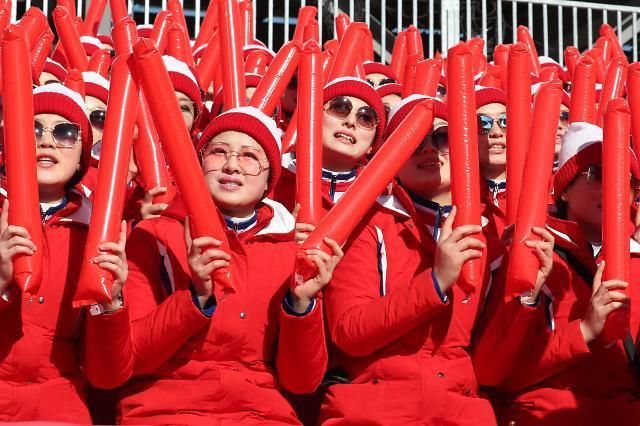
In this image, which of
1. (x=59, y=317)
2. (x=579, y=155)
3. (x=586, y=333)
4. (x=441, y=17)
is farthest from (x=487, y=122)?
(x=441, y=17)

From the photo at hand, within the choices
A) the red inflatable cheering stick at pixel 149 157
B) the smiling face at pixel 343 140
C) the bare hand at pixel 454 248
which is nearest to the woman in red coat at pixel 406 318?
the bare hand at pixel 454 248

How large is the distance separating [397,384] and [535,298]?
A: 567mm

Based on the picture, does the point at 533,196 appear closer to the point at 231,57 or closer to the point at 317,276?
the point at 317,276

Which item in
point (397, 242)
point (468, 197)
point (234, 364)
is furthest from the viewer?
point (397, 242)

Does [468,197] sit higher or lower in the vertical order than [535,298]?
higher

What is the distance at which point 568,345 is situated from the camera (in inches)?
163

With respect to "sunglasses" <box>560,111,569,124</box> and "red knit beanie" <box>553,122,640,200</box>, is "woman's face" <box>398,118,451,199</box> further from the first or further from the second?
"sunglasses" <box>560,111,569,124</box>

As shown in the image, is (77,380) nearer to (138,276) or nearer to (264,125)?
(138,276)

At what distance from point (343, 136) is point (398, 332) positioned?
1.31 meters

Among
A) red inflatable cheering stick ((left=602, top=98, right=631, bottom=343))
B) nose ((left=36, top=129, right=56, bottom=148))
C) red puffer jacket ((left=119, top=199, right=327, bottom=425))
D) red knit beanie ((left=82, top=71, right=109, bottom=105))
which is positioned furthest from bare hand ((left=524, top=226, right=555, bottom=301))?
red knit beanie ((left=82, top=71, right=109, bottom=105))

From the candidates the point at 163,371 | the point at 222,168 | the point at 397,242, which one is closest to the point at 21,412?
the point at 163,371

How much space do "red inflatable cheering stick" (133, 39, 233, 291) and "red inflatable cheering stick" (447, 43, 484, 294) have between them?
2.69 feet

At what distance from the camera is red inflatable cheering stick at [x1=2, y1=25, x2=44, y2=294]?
11.3 feet

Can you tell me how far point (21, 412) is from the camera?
12.8ft
